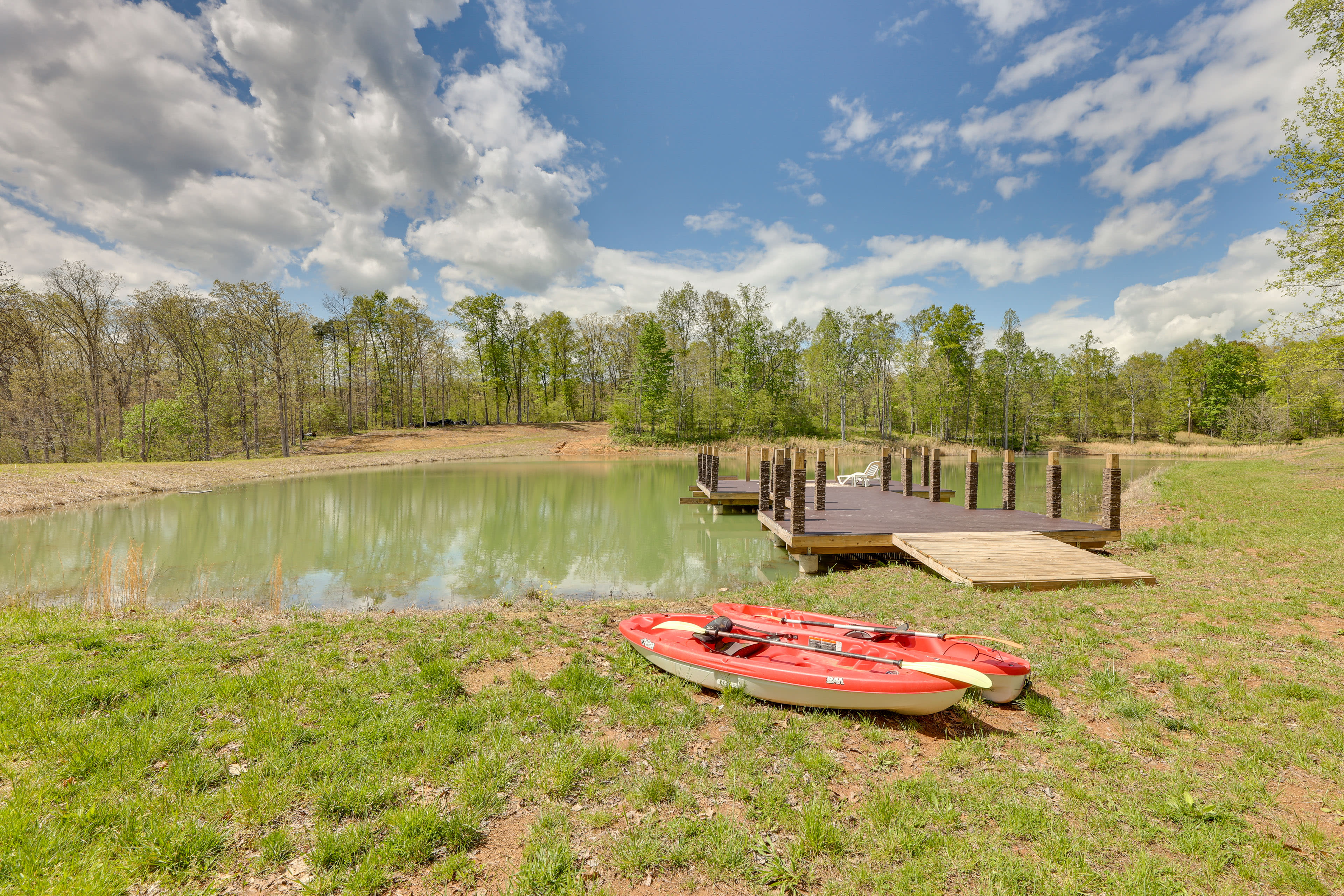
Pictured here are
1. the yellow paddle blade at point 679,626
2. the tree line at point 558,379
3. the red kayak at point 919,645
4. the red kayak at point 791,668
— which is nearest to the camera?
the red kayak at point 791,668

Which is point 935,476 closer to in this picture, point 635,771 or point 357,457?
point 635,771

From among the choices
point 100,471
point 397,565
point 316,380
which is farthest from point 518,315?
point 397,565

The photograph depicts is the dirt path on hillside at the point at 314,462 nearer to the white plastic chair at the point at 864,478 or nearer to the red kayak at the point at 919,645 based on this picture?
the white plastic chair at the point at 864,478

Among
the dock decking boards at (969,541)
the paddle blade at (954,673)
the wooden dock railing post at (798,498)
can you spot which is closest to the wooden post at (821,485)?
the dock decking boards at (969,541)

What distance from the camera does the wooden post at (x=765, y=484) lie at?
50.5 feet

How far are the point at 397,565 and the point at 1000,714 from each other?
1196 centimetres

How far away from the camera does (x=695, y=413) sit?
4550 cm

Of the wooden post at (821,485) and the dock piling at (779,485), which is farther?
the wooden post at (821,485)

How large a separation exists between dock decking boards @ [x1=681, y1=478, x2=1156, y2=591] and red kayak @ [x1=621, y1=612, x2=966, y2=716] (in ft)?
15.2

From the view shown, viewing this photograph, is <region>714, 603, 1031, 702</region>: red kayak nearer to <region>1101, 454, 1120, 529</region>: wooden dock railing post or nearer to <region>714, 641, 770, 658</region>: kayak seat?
<region>714, 641, 770, 658</region>: kayak seat

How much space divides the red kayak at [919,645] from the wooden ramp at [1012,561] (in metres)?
3.59

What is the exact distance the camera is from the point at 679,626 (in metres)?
5.65

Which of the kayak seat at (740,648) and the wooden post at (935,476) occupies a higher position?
the wooden post at (935,476)

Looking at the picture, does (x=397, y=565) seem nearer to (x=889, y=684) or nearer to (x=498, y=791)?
(x=498, y=791)
